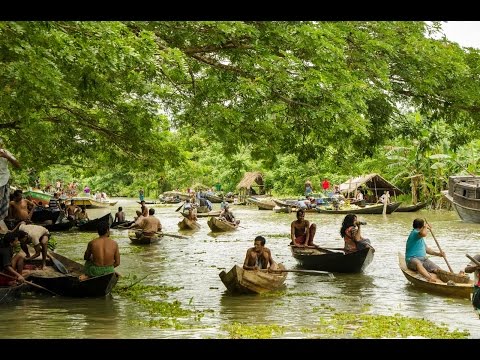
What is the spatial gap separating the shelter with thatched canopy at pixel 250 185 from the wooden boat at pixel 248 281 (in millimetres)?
38752

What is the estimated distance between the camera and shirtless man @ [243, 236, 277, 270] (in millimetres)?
10984

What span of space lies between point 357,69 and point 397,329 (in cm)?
431

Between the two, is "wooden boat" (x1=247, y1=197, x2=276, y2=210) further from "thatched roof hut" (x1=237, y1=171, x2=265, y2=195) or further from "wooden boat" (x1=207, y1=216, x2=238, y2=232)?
"wooden boat" (x1=207, y1=216, x2=238, y2=232)

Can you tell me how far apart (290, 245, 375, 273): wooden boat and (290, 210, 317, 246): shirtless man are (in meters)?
0.25

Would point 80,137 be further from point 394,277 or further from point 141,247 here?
point 394,277

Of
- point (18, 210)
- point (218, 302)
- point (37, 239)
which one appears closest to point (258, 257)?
point (218, 302)

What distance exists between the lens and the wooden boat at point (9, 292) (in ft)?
31.6

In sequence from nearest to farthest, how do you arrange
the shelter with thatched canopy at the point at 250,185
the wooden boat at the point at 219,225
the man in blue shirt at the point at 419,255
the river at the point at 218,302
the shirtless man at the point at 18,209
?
the river at the point at 218,302, the man in blue shirt at the point at 419,255, the shirtless man at the point at 18,209, the wooden boat at the point at 219,225, the shelter with thatched canopy at the point at 250,185

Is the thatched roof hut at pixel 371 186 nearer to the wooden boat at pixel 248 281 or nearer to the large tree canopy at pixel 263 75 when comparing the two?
the large tree canopy at pixel 263 75

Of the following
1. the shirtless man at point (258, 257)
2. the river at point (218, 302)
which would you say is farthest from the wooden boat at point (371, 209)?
the shirtless man at point (258, 257)

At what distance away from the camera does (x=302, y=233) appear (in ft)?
46.0

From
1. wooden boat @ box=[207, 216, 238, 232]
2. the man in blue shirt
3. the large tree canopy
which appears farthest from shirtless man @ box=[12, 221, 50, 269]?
wooden boat @ box=[207, 216, 238, 232]

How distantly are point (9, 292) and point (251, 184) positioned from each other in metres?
41.3
